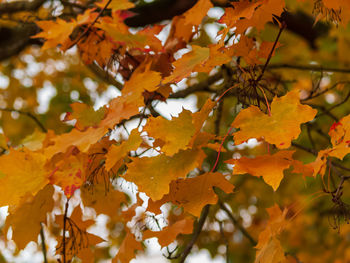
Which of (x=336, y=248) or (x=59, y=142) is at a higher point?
(x=59, y=142)

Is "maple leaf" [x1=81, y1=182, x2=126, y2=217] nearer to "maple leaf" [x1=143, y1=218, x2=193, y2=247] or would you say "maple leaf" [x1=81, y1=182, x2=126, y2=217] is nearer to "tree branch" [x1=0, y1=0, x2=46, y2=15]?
"maple leaf" [x1=143, y1=218, x2=193, y2=247]

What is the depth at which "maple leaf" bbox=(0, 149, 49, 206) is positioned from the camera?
91 centimetres

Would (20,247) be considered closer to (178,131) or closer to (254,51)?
(178,131)

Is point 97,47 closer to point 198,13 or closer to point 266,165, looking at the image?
point 198,13

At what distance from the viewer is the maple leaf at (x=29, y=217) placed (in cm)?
110

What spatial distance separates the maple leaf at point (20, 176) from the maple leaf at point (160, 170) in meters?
0.22

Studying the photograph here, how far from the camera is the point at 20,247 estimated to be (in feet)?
3.60

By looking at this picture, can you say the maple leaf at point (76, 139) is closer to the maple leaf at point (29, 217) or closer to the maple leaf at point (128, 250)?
the maple leaf at point (29, 217)

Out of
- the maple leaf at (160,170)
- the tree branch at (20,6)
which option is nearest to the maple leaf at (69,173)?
the maple leaf at (160,170)

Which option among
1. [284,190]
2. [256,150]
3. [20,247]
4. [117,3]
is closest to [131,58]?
[117,3]

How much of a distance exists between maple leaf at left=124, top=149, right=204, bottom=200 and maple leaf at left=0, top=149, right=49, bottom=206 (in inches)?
8.6

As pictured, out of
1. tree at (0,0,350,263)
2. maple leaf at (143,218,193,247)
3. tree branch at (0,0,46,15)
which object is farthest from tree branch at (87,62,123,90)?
maple leaf at (143,218,193,247)

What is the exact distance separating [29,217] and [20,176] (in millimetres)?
214

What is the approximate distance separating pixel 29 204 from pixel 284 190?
2.95 metres
